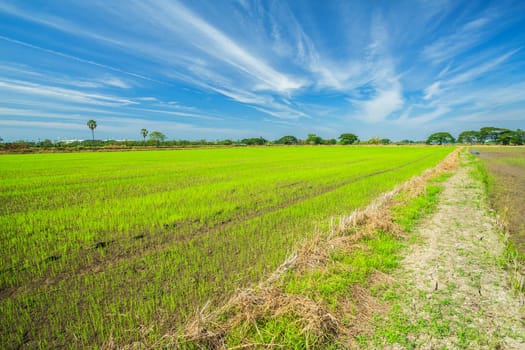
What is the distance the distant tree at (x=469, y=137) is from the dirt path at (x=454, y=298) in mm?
195525

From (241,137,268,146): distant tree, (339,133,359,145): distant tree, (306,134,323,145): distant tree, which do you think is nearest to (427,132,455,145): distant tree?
(339,133,359,145): distant tree

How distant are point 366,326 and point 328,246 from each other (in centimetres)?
182

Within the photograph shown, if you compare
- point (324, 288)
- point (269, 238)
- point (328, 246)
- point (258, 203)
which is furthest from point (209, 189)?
point (324, 288)

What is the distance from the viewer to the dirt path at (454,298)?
8.59 feet

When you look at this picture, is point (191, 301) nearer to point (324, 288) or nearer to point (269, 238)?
point (324, 288)

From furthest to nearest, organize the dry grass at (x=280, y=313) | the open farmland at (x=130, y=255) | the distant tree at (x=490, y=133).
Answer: the distant tree at (x=490, y=133), the open farmland at (x=130, y=255), the dry grass at (x=280, y=313)

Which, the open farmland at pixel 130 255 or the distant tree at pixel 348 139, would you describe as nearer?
the open farmland at pixel 130 255

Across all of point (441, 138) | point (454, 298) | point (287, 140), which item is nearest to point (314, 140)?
point (287, 140)

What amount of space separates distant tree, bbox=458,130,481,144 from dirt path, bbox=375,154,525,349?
19553 cm

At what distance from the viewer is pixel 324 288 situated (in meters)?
3.32

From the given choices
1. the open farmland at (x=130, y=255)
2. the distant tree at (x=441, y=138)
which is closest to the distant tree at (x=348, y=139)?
the distant tree at (x=441, y=138)

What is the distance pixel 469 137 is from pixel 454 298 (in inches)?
8070

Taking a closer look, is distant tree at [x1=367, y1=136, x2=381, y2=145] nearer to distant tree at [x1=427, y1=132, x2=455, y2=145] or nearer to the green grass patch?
distant tree at [x1=427, y1=132, x2=455, y2=145]

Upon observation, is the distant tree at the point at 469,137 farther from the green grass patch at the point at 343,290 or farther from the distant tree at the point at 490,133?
the green grass patch at the point at 343,290
